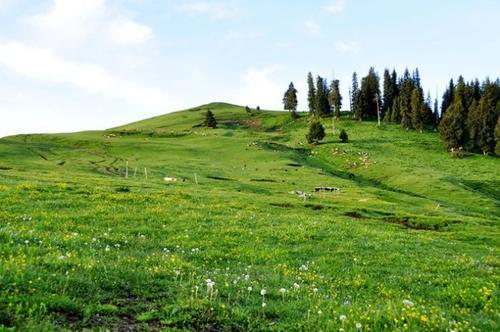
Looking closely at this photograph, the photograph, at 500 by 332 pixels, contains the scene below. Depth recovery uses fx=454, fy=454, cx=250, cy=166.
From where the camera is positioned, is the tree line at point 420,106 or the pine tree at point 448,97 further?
the pine tree at point 448,97

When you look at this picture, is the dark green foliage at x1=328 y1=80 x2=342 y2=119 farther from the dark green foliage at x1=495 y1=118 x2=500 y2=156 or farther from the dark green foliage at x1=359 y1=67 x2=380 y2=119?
the dark green foliage at x1=495 y1=118 x2=500 y2=156

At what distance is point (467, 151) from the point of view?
11594cm

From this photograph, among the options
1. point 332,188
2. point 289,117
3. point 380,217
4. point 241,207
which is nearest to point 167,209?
point 241,207

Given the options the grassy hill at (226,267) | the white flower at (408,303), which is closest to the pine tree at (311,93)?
the grassy hill at (226,267)

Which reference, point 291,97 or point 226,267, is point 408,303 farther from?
point 291,97

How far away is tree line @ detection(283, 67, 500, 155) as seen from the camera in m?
115

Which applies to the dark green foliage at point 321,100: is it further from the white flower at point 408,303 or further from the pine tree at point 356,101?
the white flower at point 408,303

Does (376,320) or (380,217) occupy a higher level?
(376,320)

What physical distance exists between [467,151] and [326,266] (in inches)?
4453

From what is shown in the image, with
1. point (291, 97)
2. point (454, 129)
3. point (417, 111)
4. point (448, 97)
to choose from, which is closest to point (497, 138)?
point (454, 129)

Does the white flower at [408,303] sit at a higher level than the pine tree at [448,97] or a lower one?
lower

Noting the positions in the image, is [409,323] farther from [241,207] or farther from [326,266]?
[241,207]

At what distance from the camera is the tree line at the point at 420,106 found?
115 meters

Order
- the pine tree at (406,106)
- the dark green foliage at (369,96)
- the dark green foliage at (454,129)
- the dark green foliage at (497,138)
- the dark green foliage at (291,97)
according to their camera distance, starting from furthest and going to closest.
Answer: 1. the dark green foliage at (291,97)
2. the dark green foliage at (369,96)
3. the pine tree at (406,106)
4. the dark green foliage at (454,129)
5. the dark green foliage at (497,138)
